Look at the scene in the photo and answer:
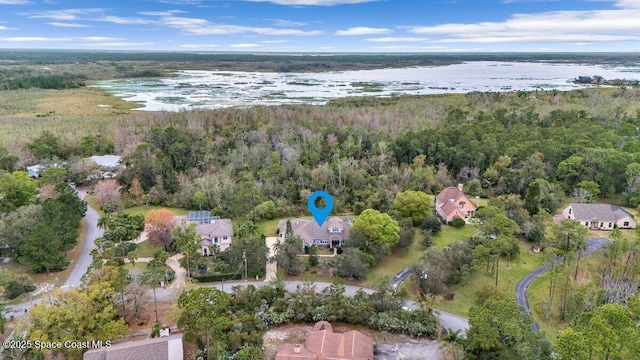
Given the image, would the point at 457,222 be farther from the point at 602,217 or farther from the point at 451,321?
the point at 451,321

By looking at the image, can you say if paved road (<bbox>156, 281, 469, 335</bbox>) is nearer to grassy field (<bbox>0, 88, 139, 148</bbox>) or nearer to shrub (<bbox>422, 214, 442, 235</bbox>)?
shrub (<bbox>422, 214, 442, 235</bbox>)

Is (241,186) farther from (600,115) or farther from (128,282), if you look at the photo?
(600,115)

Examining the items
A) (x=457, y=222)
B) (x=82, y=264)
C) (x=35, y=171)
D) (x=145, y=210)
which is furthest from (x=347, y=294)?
(x=35, y=171)

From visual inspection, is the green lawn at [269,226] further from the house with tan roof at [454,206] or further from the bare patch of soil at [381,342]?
the bare patch of soil at [381,342]

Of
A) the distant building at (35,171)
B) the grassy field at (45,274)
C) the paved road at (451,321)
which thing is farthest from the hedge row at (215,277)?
the distant building at (35,171)

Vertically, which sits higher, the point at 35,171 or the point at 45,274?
the point at 35,171

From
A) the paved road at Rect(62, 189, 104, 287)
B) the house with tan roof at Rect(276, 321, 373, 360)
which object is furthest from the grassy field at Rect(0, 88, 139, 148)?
the house with tan roof at Rect(276, 321, 373, 360)

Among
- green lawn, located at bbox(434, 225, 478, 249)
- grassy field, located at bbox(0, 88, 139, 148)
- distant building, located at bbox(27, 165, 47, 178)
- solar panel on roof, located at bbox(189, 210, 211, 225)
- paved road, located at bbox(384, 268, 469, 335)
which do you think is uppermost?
grassy field, located at bbox(0, 88, 139, 148)
